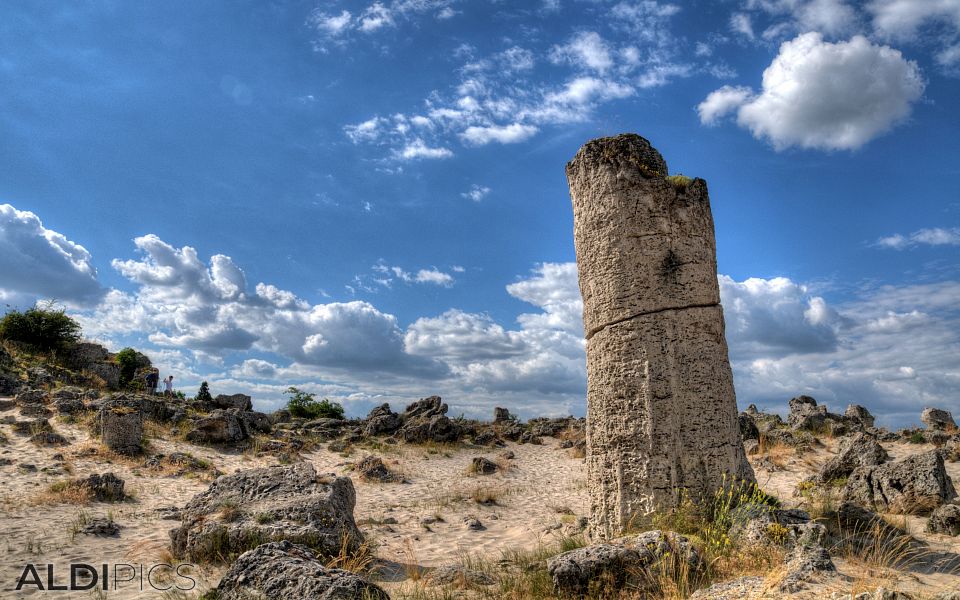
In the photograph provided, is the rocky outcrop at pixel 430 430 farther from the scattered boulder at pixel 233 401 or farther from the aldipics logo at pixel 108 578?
the aldipics logo at pixel 108 578

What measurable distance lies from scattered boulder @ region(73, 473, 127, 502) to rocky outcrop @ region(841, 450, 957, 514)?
12.5 meters

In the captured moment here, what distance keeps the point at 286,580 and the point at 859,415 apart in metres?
21.9

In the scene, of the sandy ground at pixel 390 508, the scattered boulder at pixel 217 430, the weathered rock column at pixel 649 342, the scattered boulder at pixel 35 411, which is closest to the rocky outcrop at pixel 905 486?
the sandy ground at pixel 390 508

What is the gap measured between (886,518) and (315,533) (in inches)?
277

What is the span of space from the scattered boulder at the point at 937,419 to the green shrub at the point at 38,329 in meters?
33.8

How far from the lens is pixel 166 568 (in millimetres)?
6844

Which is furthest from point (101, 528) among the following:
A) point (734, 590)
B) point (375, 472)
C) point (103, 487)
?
point (734, 590)

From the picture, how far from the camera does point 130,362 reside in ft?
91.1

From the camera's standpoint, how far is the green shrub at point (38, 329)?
84.4ft

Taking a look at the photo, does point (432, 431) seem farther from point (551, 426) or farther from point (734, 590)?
point (734, 590)

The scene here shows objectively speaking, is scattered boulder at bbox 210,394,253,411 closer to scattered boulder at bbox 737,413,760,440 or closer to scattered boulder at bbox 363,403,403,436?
scattered boulder at bbox 363,403,403,436

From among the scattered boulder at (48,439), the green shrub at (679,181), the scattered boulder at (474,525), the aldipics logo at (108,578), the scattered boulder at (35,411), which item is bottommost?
the scattered boulder at (474,525)

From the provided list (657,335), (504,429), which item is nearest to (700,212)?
(657,335)

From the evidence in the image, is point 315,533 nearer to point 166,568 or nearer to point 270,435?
point 166,568
